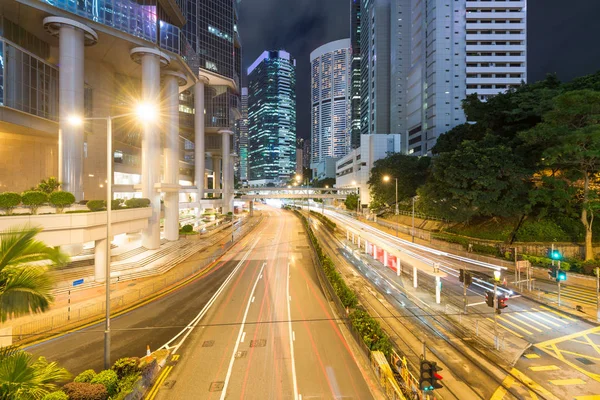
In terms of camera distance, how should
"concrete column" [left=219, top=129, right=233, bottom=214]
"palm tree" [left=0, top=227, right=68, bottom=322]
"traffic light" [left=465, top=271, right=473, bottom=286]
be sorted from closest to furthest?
"palm tree" [left=0, top=227, right=68, bottom=322], "traffic light" [left=465, top=271, right=473, bottom=286], "concrete column" [left=219, top=129, right=233, bottom=214]

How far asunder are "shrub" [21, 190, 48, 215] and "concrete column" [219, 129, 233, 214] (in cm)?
5947

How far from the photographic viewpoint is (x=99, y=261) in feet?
82.8

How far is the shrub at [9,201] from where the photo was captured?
802 inches

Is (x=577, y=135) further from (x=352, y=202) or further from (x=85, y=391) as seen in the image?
(x=352, y=202)

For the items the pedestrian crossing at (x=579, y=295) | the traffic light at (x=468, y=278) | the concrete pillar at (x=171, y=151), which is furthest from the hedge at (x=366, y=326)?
the concrete pillar at (x=171, y=151)

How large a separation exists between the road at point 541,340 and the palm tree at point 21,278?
14332 millimetres

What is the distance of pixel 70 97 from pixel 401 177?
58.3m

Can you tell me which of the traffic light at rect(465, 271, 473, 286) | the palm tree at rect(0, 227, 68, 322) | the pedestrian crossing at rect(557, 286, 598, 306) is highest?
the palm tree at rect(0, 227, 68, 322)

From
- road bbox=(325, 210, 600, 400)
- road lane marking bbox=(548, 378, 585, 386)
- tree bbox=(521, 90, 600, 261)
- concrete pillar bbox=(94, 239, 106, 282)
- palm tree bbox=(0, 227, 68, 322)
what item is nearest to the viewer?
palm tree bbox=(0, 227, 68, 322)

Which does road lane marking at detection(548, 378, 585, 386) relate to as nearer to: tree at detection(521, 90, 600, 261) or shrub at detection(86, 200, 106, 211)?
tree at detection(521, 90, 600, 261)

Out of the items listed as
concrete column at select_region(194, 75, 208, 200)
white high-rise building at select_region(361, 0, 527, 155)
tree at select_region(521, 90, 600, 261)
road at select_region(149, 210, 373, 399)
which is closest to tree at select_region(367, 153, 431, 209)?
white high-rise building at select_region(361, 0, 527, 155)

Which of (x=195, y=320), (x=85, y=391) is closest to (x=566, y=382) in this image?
(x=85, y=391)

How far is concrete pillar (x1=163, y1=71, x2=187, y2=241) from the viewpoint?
43.2 m

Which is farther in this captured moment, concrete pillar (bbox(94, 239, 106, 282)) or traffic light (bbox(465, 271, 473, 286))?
concrete pillar (bbox(94, 239, 106, 282))
